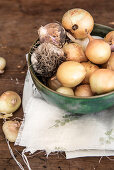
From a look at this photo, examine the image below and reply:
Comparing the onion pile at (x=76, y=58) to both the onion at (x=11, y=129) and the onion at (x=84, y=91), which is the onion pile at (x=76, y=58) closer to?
the onion at (x=84, y=91)

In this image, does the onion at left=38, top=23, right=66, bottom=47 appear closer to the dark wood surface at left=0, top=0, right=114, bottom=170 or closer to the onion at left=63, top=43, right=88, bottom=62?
the onion at left=63, top=43, right=88, bottom=62

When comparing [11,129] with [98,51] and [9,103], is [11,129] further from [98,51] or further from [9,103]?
[98,51]

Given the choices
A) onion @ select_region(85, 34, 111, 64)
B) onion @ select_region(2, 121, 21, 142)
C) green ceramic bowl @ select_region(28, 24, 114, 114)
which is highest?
onion @ select_region(85, 34, 111, 64)

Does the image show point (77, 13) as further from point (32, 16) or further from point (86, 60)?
point (32, 16)

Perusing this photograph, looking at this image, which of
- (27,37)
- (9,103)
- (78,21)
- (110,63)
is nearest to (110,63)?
(110,63)

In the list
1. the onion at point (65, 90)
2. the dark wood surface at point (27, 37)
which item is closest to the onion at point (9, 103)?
the dark wood surface at point (27, 37)

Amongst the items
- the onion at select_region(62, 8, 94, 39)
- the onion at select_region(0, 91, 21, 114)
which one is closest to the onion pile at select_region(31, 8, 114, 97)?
the onion at select_region(62, 8, 94, 39)
